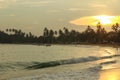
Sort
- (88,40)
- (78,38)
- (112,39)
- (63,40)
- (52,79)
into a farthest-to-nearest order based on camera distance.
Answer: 1. (63,40)
2. (78,38)
3. (88,40)
4. (112,39)
5. (52,79)

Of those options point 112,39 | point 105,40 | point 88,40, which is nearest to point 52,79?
point 112,39

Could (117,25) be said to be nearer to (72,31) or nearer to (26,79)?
(72,31)

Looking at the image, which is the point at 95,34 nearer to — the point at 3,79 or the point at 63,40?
the point at 63,40

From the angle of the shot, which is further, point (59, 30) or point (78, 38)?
point (59, 30)

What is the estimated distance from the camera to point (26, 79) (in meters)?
19.7

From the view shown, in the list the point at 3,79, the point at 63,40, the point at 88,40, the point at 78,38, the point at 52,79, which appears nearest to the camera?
the point at 52,79

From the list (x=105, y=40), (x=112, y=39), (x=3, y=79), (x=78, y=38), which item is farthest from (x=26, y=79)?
(x=78, y=38)

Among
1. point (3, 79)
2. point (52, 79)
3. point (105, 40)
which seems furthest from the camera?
point (105, 40)

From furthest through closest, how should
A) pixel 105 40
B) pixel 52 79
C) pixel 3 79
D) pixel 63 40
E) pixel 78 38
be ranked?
1. pixel 63 40
2. pixel 78 38
3. pixel 105 40
4. pixel 3 79
5. pixel 52 79

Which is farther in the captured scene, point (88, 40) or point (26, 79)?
point (88, 40)

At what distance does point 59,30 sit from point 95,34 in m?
37.4

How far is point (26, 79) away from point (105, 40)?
142 metres

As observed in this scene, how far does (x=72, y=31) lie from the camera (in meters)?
193

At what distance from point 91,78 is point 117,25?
447 ft
